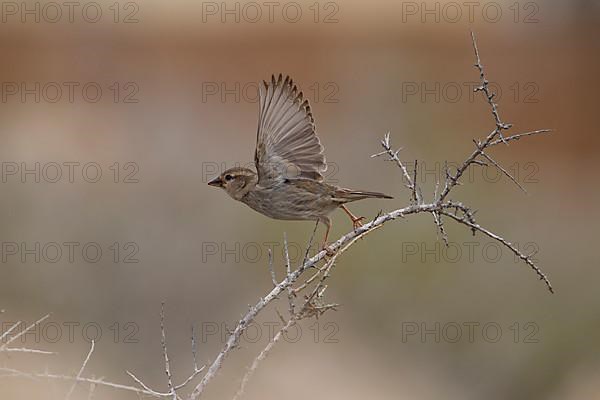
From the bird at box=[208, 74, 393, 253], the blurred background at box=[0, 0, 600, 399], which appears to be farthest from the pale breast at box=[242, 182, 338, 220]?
the blurred background at box=[0, 0, 600, 399]

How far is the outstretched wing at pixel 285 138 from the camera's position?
259 inches

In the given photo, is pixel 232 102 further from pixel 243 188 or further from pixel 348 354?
pixel 243 188

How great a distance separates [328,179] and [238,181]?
624cm

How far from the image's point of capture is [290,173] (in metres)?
6.88

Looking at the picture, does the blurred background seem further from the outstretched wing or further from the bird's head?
the outstretched wing

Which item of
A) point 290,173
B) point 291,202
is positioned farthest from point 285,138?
point 291,202

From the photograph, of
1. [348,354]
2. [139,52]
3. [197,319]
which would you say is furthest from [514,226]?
[139,52]

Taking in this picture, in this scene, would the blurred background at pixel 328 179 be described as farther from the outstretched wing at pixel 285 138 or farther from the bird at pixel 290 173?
the outstretched wing at pixel 285 138

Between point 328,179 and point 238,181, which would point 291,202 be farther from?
point 328,179

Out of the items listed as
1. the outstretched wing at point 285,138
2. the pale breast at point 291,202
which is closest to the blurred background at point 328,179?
the pale breast at point 291,202

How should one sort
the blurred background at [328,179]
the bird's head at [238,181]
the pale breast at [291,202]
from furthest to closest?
the blurred background at [328,179] → the bird's head at [238,181] → the pale breast at [291,202]

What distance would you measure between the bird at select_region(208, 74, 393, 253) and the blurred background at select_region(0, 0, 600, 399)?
414cm

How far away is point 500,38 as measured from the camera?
1697cm

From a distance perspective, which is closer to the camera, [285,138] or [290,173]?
[285,138]
